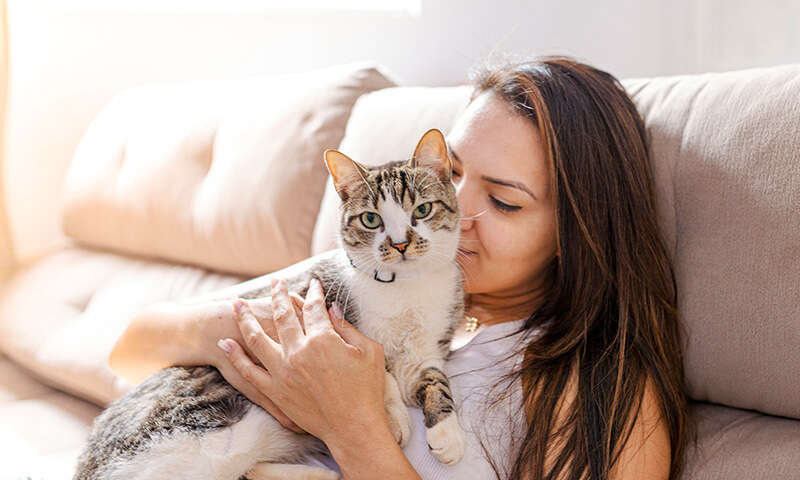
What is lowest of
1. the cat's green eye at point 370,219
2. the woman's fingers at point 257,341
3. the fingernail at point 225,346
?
the fingernail at point 225,346

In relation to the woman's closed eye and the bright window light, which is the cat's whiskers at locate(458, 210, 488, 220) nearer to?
the woman's closed eye

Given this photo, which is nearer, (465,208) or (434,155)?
(434,155)

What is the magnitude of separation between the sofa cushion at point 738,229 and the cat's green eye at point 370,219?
1.84ft

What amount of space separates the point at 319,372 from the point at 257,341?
0.14 m

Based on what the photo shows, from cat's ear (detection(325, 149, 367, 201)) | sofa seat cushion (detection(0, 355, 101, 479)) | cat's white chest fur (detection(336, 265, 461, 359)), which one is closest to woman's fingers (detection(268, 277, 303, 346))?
cat's white chest fur (detection(336, 265, 461, 359))

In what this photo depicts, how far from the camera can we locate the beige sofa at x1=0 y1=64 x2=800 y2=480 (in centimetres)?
97

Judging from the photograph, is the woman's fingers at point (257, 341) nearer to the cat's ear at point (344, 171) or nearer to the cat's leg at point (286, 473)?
the cat's leg at point (286, 473)

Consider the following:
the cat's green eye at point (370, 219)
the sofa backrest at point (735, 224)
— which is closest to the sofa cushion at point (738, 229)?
A: the sofa backrest at point (735, 224)

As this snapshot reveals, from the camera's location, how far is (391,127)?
1.50 m

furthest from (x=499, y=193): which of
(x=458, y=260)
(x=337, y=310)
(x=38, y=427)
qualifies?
(x=38, y=427)

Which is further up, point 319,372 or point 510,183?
point 510,183

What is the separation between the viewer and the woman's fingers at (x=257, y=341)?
3.36 feet

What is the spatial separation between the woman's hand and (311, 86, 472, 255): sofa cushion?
0.42 meters

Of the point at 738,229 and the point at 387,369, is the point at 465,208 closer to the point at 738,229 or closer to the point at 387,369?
the point at 387,369
